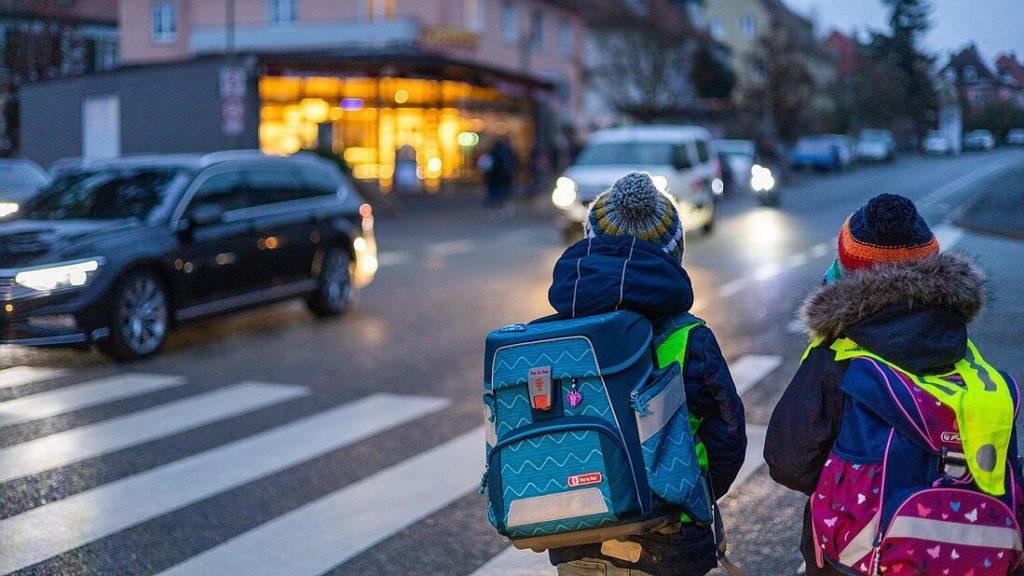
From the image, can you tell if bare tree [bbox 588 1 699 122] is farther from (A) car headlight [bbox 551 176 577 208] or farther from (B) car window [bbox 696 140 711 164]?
(A) car headlight [bbox 551 176 577 208]

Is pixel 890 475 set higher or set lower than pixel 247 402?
higher

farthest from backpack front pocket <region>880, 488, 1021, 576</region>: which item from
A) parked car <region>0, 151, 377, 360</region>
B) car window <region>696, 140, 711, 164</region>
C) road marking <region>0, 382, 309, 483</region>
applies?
car window <region>696, 140, 711, 164</region>

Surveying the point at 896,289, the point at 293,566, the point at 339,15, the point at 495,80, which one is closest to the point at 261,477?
the point at 293,566

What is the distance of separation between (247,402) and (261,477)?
2020mm

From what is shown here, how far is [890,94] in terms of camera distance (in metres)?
7.59

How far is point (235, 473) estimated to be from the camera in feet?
21.2

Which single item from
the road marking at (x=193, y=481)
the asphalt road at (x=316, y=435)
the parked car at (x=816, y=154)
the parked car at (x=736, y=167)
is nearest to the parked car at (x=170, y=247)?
the asphalt road at (x=316, y=435)

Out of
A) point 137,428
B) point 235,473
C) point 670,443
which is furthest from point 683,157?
point 670,443

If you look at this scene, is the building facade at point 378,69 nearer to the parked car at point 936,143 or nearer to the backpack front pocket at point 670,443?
the parked car at point 936,143

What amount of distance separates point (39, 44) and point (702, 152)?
1261 inches

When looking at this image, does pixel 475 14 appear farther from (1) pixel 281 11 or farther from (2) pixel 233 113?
(2) pixel 233 113

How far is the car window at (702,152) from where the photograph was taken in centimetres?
2295

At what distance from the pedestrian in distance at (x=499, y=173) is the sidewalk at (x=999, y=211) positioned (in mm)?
13386

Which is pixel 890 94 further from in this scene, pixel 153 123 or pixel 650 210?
pixel 153 123
